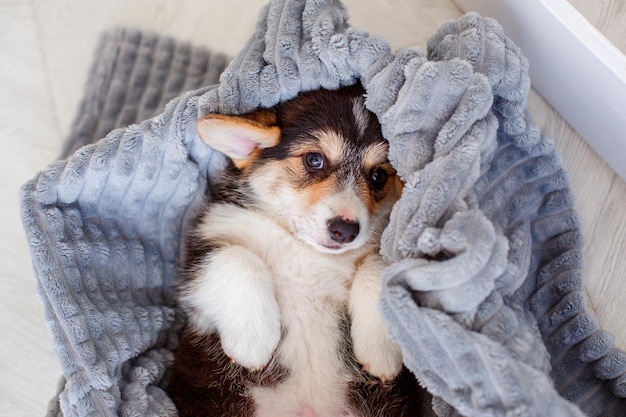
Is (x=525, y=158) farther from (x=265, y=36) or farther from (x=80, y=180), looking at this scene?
(x=80, y=180)

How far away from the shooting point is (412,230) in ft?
5.87

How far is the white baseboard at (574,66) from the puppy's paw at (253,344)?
1.32 m

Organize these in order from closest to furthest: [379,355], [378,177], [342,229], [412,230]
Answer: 1. [412,230]
2. [342,229]
3. [379,355]
4. [378,177]

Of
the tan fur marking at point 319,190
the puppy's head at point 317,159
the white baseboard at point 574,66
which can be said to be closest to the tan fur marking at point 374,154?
the puppy's head at point 317,159

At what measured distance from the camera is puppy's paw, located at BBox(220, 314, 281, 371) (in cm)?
206

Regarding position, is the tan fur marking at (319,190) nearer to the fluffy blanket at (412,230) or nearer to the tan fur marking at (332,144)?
the tan fur marking at (332,144)

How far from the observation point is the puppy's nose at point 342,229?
195cm

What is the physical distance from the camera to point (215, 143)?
2131 millimetres

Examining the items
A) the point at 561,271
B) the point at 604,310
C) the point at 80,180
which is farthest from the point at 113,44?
the point at 604,310

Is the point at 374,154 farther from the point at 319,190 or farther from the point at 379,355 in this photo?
the point at 379,355

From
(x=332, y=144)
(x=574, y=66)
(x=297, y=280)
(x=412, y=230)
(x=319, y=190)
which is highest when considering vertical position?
(x=574, y=66)

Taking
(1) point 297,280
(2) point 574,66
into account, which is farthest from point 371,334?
(2) point 574,66

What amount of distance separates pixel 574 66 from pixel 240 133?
3.82 ft

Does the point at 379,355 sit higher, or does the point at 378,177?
the point at 378,177
